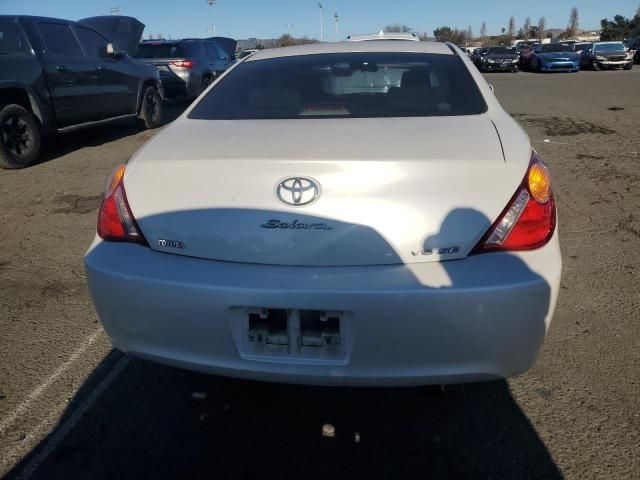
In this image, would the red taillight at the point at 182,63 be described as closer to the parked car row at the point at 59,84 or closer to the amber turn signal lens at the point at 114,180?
the parked car row at the point at 59,84

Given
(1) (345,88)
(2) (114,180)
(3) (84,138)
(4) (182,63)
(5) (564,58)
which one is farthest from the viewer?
(5) (564,58)

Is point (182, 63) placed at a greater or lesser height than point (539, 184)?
greater

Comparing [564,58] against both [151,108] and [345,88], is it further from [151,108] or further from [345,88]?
[345,88]

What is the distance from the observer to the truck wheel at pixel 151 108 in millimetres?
9602

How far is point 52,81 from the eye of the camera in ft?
23.0

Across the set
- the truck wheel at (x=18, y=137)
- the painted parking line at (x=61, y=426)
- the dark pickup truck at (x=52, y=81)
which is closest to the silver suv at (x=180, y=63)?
the dark pickup truck at (x=52, y=81)

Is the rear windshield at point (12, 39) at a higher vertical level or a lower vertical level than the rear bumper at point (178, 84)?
higher

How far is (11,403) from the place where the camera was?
245 cm

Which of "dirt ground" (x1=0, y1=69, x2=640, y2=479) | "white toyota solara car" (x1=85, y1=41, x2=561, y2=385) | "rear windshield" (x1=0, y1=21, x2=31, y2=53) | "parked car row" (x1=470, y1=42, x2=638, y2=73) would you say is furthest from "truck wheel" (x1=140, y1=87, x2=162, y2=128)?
Answer: "parked car row" (x1=470, y1=42, x2=638, y2=73)

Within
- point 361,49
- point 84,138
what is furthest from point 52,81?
point 361,49

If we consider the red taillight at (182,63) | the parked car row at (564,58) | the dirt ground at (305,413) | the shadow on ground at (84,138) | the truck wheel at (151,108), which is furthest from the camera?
the parked car row at (564,58)

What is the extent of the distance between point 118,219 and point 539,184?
5.21 ft

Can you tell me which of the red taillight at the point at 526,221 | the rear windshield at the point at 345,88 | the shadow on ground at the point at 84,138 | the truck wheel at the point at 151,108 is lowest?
the shadow on ground at the point at 84,138

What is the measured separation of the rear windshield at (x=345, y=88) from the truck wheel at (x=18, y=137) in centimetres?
445
